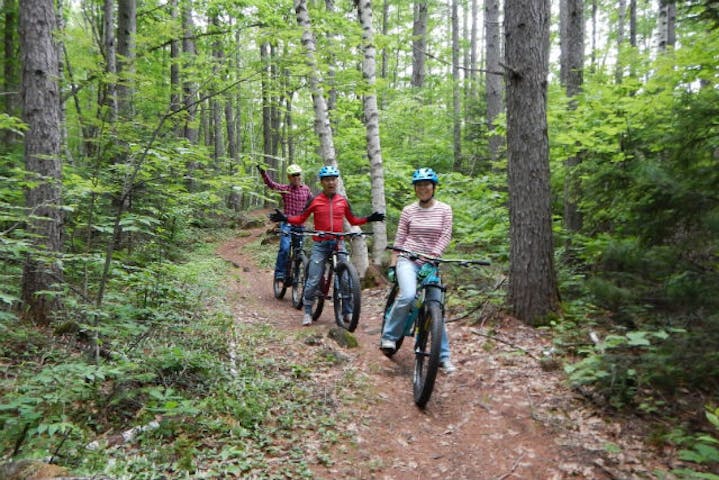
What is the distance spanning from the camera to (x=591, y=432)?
4.07 m

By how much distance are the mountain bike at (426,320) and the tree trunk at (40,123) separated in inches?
180

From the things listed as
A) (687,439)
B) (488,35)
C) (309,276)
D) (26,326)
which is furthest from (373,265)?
(488,35)

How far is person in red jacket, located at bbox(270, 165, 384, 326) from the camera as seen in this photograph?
7332 mm

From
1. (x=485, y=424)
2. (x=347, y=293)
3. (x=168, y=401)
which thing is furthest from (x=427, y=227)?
(x=168, y=401)

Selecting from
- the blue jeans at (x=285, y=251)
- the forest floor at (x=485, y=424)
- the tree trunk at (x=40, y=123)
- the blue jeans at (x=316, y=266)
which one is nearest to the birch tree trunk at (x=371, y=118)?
the blue jeans at (x=285, y=251)

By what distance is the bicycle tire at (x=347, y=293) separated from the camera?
6941 mm

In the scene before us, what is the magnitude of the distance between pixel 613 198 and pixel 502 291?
236 centimetres

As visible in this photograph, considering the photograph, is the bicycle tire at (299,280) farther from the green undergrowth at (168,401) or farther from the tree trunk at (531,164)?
the tree trunk at (531,164)

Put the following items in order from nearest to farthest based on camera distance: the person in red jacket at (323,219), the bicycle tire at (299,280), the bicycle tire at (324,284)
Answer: the person in red jacket at (323,219), the bicycle tire at (324,284), the bicycle tire at (299,280)

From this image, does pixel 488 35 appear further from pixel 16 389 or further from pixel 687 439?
pixel 16 389

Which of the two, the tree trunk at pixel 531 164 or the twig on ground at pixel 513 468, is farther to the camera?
the tree trunk at pixel 531 164

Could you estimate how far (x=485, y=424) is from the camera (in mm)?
4535

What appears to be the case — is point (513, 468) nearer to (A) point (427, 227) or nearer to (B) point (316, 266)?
(A) point (427, 227)

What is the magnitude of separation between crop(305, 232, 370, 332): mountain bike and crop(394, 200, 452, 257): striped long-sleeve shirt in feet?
4.32
